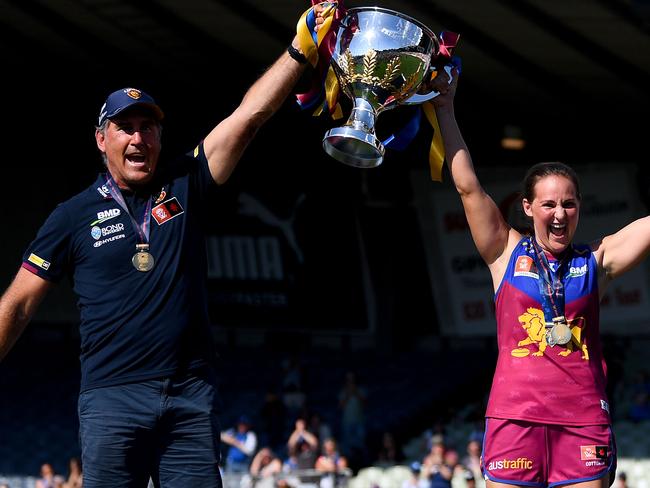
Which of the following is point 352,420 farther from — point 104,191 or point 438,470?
point 104,191

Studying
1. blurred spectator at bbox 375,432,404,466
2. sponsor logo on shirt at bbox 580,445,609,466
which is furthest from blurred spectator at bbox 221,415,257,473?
sponsor logo on shirt at bbox 580,445,609,466

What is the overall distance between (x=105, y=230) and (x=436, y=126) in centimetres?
111

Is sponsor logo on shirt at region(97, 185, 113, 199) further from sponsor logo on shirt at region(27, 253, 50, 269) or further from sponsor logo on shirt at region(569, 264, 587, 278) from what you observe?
sponsor logo on shirt at region(569, 264, 587, 278)

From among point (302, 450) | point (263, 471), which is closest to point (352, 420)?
point (302, 450)

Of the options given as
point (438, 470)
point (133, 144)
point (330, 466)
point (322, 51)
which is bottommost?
point (438, 470)

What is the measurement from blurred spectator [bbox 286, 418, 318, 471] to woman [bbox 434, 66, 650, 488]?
8986mm

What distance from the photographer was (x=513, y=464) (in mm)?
3736

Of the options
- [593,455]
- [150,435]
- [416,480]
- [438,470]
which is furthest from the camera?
[416,480]

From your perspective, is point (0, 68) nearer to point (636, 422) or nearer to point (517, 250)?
point (636, 422)

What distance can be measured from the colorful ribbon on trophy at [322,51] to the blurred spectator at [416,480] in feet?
24.8

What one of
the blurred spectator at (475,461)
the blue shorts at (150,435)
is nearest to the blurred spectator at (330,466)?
the blurred spectator at (475,461)

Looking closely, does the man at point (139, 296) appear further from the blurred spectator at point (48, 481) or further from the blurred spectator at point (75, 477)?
the blurred spectator at point (48, 481)

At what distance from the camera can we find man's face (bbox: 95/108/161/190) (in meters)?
3.54

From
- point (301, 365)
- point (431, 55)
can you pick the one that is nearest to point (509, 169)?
point (301, 365)
